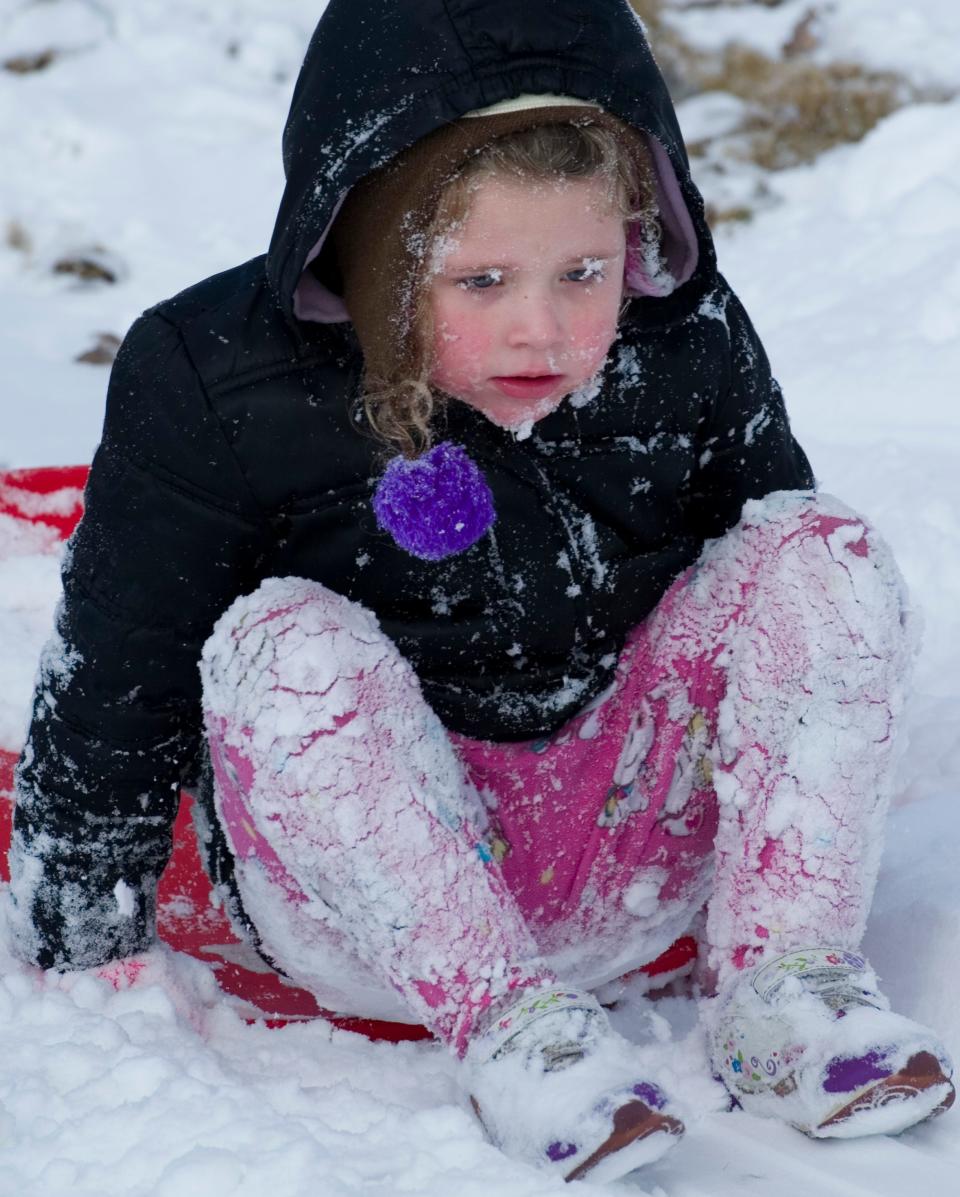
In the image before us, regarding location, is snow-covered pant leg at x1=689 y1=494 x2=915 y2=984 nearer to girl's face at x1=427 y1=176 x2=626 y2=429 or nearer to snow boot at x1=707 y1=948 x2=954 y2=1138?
snow boot at x1=707 y1=948 x2=954 y2=1138

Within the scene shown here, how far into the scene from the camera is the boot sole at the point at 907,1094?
1022mm

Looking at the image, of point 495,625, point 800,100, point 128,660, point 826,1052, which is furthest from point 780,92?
point 826,1052

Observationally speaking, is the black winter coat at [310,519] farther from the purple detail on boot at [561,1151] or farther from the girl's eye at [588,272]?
the purple detail on boot at [561,1151]

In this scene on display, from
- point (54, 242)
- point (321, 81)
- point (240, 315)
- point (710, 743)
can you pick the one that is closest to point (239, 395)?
point (240, 315)

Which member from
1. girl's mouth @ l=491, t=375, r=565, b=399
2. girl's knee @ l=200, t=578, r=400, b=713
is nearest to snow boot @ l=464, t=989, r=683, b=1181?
girl's knee @ l=200, t=578, r=400, b=713

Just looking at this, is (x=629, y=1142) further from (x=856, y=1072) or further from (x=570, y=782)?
(x=570, y=782)

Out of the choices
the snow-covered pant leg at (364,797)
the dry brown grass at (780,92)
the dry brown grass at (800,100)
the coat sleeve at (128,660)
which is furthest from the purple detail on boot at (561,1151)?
the dry brown grass at (800,100)

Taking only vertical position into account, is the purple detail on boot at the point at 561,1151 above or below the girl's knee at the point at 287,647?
below

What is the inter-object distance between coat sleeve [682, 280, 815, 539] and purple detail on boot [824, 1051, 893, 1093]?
0.47 metres

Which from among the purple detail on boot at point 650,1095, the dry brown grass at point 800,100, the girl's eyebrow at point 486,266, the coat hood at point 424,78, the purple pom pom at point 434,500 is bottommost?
the purple detail on boot at point 650,1095

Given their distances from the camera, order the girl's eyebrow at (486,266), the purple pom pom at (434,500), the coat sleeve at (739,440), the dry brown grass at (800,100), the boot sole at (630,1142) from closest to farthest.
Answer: the boot sole at (630,1142), the girl's eyebrow at (486,266), the purple pom pom at (434,500), the coat sleeve at (739,440), the dry brown grass at (800,100)

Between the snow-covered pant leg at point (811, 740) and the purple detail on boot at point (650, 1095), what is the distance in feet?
0.56

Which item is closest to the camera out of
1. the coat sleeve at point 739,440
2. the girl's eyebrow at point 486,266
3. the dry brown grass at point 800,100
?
the girl's eyebrow at point 486,266

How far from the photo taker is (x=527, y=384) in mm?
1143
